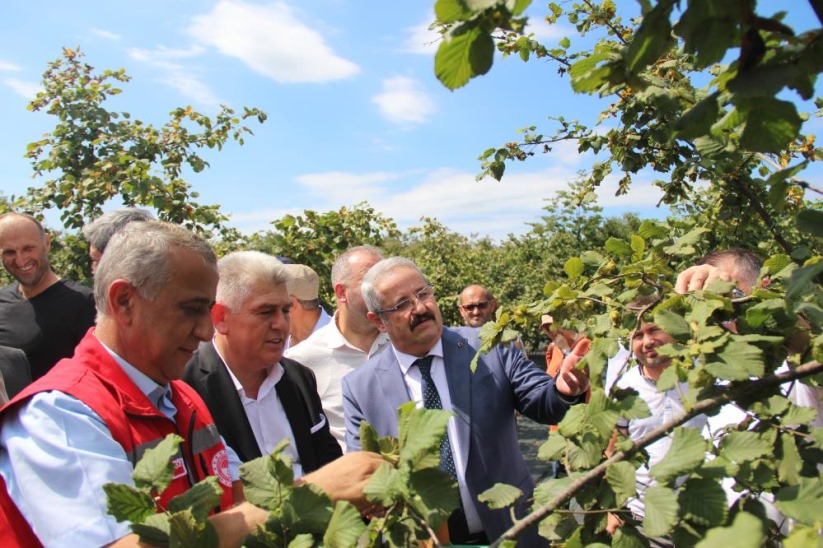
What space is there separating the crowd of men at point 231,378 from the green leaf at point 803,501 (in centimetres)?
35

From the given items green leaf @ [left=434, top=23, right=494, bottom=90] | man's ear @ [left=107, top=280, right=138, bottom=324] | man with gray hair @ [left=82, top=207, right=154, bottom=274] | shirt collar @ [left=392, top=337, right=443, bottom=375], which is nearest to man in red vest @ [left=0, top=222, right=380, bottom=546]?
man's ear @ [left=107, top=280, right=138, bottom=324]

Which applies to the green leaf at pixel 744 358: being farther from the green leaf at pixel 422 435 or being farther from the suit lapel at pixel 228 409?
the suit lapel at pixel 228 409

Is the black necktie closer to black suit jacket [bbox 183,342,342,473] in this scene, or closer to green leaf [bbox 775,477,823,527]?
black suit jacket [bbox 183,342,342,473]

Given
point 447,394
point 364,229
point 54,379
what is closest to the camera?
point 54,379

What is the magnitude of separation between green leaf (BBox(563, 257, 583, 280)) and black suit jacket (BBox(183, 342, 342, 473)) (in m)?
1.64

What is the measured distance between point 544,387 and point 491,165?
1071 millimetres

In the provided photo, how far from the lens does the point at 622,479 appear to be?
110 cm

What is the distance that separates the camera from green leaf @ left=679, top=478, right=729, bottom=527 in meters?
0.97

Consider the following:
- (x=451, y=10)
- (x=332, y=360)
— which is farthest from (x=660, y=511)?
(x=332, y=360)

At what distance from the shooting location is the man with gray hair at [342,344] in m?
3.87

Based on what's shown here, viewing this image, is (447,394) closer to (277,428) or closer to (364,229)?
(277,428)

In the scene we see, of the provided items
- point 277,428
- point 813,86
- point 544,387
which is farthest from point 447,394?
Answer: point 813,86

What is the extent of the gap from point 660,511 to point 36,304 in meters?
4.21

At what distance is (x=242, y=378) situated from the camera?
2.96m
